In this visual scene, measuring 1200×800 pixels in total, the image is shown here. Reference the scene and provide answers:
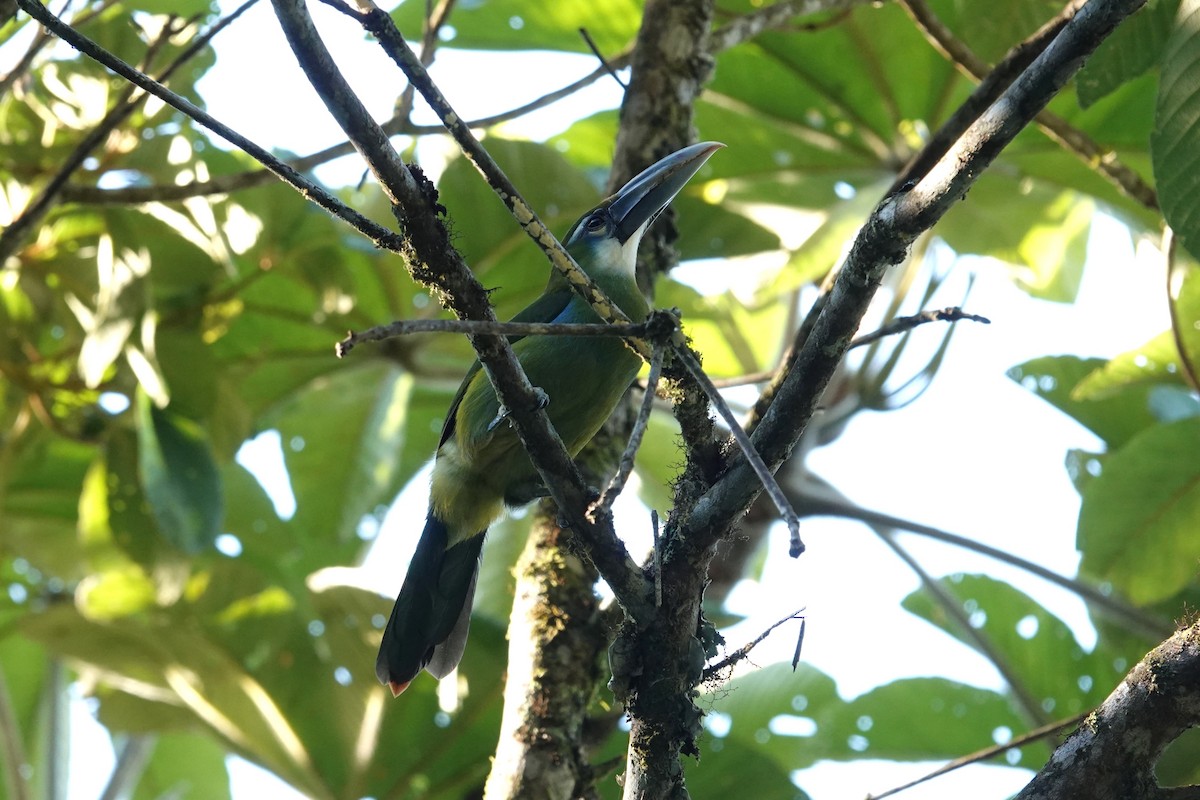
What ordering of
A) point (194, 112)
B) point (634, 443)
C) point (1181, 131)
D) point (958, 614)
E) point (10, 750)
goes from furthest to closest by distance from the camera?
point (10, 750) < point (958, 614) < point (1181, 131) < point (194, 112) < point (634, 443)

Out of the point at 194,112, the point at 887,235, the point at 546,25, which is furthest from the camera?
the point at 546,25

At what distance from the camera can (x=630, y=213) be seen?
3037 mm

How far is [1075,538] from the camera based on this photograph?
3387 millimetres

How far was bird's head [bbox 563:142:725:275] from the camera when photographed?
9.20 feet

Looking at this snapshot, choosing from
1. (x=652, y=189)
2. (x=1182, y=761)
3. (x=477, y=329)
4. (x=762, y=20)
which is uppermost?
(x=762, y=20)

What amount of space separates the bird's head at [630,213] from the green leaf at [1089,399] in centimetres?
132

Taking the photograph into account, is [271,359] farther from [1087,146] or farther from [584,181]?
[1087,146]

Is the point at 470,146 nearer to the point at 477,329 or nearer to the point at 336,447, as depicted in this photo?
the point at 477,329

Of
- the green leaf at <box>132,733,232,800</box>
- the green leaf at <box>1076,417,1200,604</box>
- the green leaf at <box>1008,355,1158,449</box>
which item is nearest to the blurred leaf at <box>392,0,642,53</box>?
the green leaf at <box>1008,355,1158,449</box>

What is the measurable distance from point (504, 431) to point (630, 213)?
0.69m

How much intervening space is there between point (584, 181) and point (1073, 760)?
2.60 meters

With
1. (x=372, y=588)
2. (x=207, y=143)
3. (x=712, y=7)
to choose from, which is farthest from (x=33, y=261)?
(x=712, y=7)

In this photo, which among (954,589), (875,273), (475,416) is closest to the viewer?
(875,273)

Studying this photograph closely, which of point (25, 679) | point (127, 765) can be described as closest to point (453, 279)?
point (127, 765)
